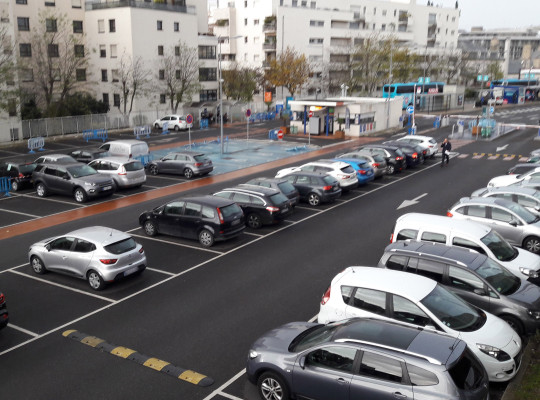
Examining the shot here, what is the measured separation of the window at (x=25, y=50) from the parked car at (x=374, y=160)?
1437 inches

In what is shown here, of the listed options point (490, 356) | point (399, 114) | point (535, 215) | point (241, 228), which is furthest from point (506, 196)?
point (399, 114)

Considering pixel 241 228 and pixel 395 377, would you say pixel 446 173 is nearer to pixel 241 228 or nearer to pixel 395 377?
pixel 241 228

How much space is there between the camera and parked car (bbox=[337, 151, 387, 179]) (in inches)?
1053

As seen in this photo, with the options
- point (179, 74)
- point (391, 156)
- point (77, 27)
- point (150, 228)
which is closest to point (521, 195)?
point (391, 156)

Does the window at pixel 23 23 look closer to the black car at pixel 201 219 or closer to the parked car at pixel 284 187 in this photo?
the parked car at pixel 284 187

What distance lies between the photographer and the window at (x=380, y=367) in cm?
732

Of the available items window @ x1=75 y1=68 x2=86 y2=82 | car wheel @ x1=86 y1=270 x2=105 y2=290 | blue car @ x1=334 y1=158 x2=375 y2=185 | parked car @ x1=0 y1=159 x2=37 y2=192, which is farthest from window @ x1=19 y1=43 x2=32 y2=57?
car wheel @ x1=86 y1=270 x2=105 y2=290

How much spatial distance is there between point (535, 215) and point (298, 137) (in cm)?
3095

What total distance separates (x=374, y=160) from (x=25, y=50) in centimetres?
3829

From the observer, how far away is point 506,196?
17.8 metres

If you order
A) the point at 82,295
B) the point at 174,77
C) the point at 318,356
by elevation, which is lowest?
the point at 82,295

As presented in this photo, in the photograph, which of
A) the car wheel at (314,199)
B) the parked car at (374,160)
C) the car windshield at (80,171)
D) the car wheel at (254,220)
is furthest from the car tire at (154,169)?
the car wheel at (254,220)

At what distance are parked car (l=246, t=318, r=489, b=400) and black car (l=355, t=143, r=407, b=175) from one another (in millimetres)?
21030

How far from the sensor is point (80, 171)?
24000 millimetres
